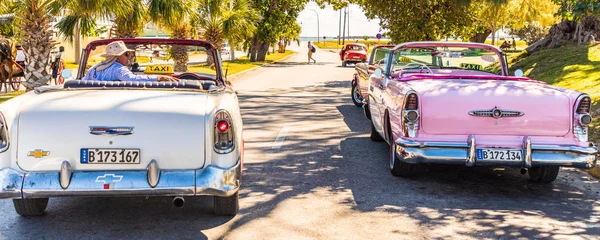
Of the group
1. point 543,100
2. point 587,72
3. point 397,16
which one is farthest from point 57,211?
point 397,16

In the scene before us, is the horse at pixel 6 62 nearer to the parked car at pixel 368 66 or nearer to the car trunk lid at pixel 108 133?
the parked car at pixel 368 66

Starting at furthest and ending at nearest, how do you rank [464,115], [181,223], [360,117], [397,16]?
1. [397,16]
2. [360,117]
3. [464,115]
4. [181,223]

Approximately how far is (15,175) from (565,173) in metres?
6.20

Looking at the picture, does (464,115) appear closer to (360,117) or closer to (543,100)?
(543,100)

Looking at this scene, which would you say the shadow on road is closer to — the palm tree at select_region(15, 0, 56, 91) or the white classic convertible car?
the white classic convertible car

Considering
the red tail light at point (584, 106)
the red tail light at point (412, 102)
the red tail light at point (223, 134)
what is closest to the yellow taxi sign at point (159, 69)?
the red tail light at point (412, 102)

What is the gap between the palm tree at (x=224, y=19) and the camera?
32094 mm

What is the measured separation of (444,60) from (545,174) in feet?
8.55

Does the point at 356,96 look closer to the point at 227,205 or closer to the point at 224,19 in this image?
the point at 227,205

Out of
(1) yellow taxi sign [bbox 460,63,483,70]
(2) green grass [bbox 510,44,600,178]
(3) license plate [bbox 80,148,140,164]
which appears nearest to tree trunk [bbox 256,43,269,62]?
(2) green grass [bbox 510,44,600,178]

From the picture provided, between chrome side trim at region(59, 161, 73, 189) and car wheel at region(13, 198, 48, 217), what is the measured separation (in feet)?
2.59

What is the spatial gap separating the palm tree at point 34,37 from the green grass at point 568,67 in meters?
12.7

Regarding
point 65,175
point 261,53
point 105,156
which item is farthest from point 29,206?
point 261,53

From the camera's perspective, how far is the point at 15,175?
17.0ft
